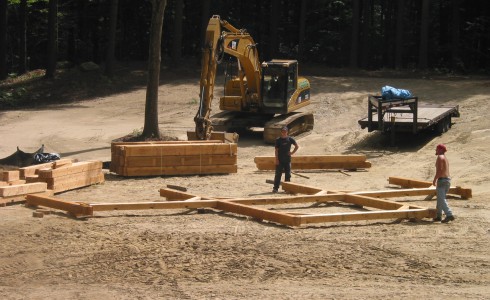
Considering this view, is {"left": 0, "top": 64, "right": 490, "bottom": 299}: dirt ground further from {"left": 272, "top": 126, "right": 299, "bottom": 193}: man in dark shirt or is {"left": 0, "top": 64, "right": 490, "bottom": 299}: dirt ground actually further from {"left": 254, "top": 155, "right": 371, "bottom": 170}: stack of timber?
{"left": 272, "top": 126, "right": 299, "bottom": 193}: man in dark shirt

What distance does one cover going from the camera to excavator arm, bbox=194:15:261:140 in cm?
2595

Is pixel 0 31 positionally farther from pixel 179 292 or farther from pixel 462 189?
pixel 179 292

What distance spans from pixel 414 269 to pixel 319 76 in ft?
107

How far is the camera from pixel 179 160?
22641mm

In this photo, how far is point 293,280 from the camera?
12.1 meters

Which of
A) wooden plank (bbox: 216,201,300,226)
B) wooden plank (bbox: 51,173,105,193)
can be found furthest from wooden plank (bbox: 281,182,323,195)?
wooden plank (bbox: 51,173,105,193)

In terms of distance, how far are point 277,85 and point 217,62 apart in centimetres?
418

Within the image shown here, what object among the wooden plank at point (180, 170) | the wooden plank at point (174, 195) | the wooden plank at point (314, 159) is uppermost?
the wooden plank at point (314, 159)

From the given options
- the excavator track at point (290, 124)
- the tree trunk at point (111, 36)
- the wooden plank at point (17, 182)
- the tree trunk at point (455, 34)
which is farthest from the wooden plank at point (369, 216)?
the tree trunk at point (455, 34)

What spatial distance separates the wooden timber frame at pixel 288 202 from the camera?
15781 mm

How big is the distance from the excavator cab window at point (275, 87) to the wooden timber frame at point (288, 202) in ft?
36.4

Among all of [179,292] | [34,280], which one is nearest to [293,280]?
[179,292]

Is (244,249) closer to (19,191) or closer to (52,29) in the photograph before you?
(19,191)

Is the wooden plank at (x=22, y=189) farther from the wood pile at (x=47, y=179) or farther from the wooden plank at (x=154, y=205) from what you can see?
the wooden plank at (x=154, y=205)
